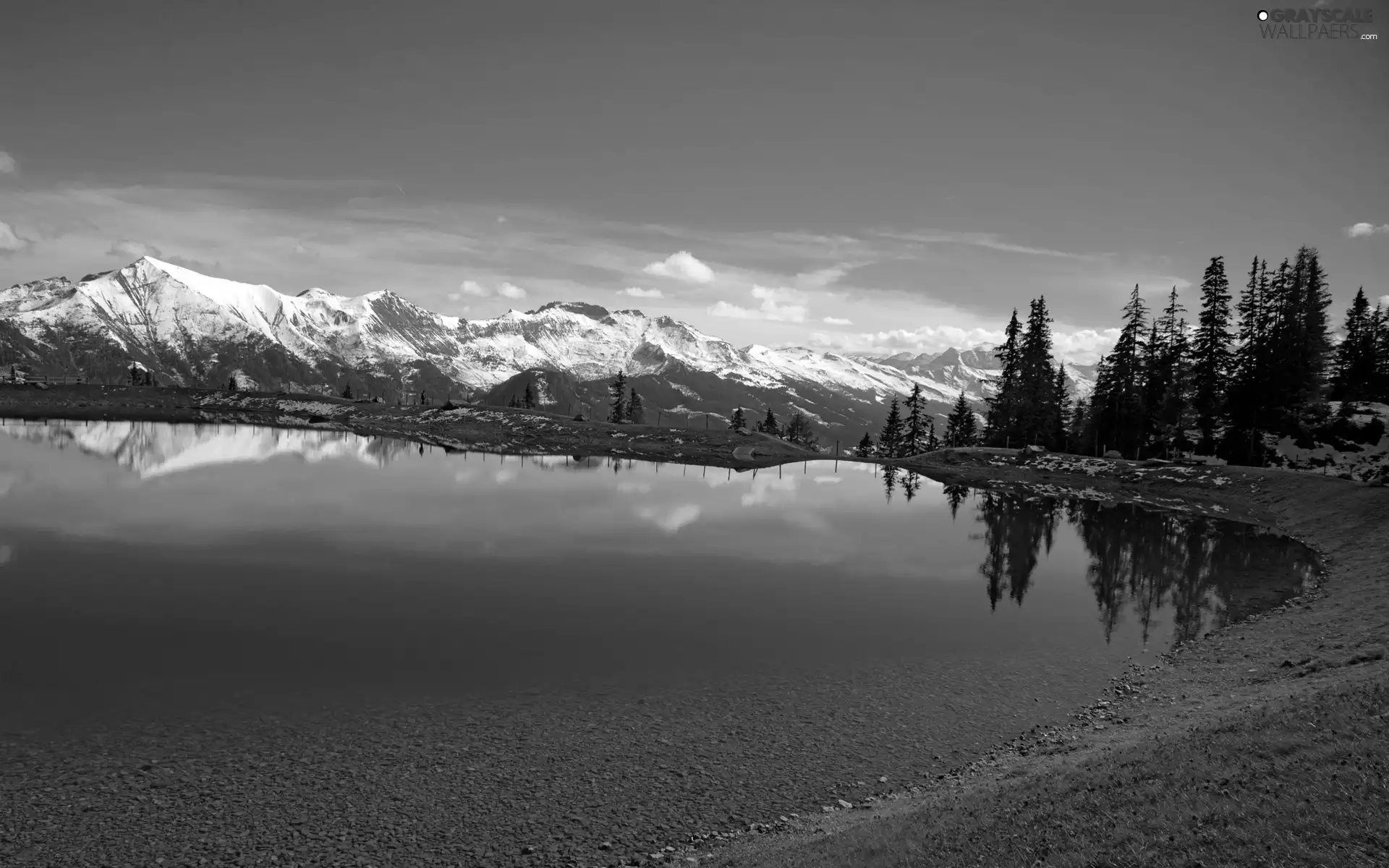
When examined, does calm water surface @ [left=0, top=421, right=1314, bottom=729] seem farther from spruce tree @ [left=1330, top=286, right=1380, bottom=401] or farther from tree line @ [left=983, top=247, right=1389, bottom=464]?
spruce tree @ [left=1330, top=286, right=1380, bottom=401]

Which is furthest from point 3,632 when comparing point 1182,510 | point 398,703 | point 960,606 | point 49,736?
point 1182,510

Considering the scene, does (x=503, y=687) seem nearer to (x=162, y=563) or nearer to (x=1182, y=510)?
(x=162, y=563)

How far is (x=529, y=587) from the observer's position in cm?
3894

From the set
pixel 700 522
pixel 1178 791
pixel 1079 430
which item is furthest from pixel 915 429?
pixel 1178 791

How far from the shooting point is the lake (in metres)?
20.3

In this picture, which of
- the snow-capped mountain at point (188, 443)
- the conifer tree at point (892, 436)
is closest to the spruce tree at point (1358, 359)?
the conifer tree at point (892, 436)

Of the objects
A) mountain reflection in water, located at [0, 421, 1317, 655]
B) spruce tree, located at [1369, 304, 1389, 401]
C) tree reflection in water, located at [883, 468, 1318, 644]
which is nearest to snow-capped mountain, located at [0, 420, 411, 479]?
Result: mountain reflection in water, located at [0, 421, 1317, 655]

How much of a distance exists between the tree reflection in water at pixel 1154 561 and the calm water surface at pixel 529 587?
313 mm

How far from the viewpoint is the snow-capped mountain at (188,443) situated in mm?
94000

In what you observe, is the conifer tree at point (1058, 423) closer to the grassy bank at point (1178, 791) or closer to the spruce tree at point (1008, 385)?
the spruce tree at point (1008, 385)

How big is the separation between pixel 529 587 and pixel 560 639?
8.76 metres

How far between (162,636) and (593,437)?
125856mm

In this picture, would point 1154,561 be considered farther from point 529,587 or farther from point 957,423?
point 957,423

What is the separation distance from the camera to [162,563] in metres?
40.0
